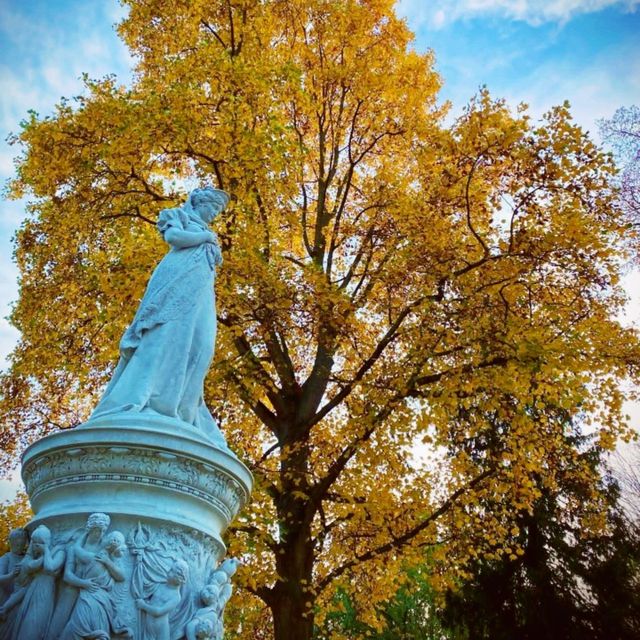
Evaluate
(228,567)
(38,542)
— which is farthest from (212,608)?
(38,542)

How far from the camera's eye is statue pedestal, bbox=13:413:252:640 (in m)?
4.53

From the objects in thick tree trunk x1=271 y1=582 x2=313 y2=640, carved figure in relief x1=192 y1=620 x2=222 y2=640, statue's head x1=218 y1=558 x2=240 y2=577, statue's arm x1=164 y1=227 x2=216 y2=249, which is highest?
statue's arm x1=164 y1=227 x2=216 y2=249

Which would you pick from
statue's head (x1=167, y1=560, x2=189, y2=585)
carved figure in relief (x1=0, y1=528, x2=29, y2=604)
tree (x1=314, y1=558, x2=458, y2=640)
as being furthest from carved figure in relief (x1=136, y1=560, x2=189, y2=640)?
tree (x1=314, y1=558, x2=458, y2=640)

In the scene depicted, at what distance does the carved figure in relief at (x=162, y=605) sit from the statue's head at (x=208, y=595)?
18cm

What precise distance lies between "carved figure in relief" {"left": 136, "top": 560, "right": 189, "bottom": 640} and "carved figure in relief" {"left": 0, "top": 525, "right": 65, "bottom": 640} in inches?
22.7

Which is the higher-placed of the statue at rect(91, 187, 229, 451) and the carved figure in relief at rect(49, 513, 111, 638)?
the statue at rect(91, 187, 229, 451)

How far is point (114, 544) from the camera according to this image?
4.63m

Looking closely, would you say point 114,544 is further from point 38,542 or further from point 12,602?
point 12,602

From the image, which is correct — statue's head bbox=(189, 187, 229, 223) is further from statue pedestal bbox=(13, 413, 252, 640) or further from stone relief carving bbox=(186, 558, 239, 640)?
stone relief carving bbox=(186, 558, 239, 640)

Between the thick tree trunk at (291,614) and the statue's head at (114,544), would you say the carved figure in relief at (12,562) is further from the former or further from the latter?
the thick tree trunk at (291,614)

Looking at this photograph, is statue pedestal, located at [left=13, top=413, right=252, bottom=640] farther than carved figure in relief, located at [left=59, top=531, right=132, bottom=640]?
Yes

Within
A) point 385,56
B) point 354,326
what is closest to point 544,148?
point 354,326

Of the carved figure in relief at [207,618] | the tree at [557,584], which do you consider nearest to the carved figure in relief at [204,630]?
the carved figure in relief at [207,618]

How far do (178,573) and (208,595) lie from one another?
0.30 metres
